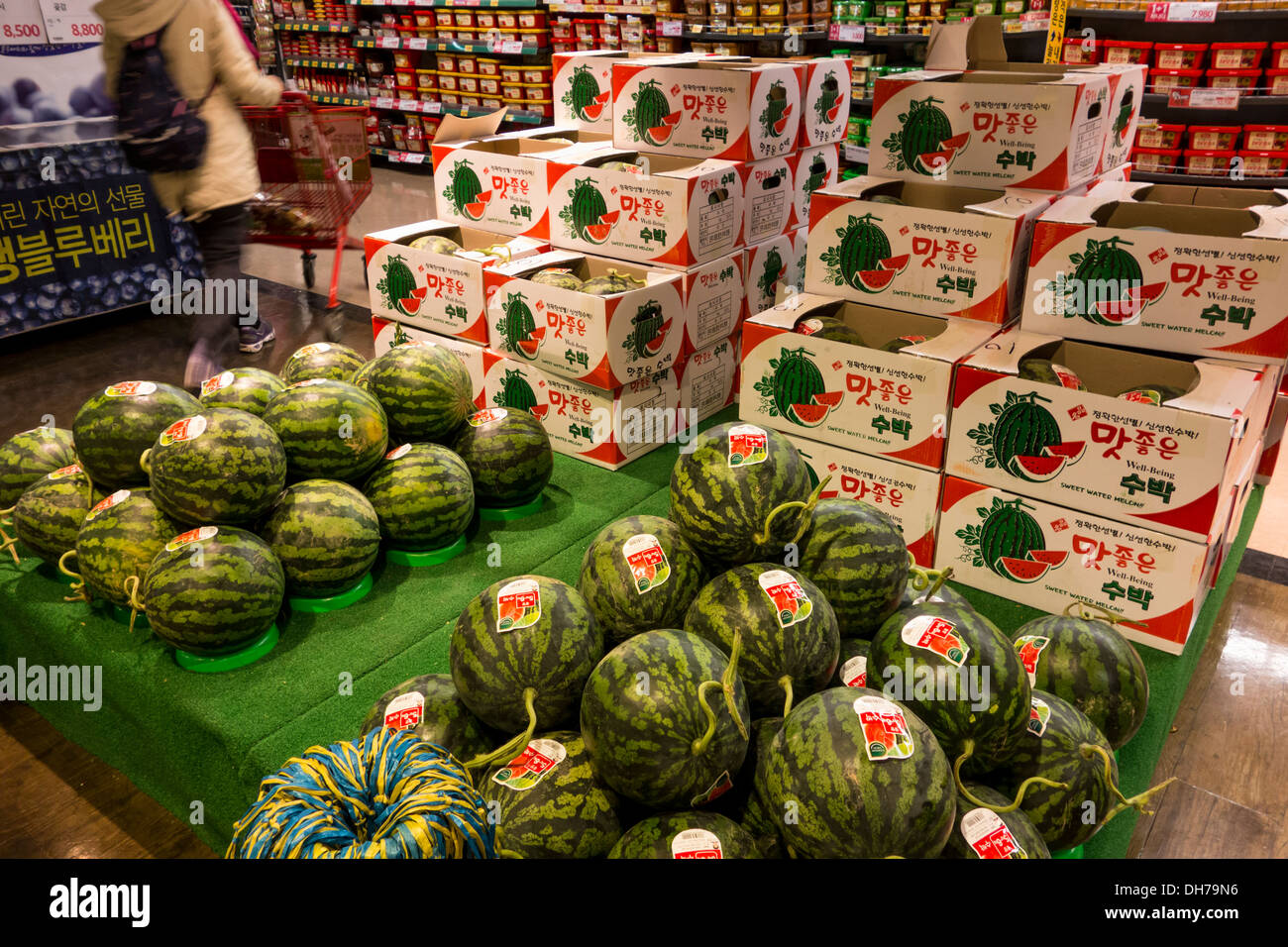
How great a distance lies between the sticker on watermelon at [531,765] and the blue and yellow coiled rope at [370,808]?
4.4 inches

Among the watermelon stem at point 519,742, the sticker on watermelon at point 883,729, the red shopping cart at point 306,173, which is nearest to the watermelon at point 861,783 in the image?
the sticker on watermelon at point 883,729

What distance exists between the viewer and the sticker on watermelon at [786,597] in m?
1.28

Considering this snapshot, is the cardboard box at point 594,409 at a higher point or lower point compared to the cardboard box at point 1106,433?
lower

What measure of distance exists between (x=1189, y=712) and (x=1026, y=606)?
1.41 feet

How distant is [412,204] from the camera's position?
7871mm

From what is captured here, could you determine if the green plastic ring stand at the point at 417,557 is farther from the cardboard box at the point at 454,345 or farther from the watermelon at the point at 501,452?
the cardboard box at the point at 454,345

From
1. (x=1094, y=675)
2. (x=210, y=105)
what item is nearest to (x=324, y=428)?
(x=1094, y=675)

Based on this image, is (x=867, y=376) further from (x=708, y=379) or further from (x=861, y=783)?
(x=861, y=783)

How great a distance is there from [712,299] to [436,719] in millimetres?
2120

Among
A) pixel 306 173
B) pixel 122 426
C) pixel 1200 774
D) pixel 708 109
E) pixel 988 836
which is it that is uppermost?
pixel 708 109

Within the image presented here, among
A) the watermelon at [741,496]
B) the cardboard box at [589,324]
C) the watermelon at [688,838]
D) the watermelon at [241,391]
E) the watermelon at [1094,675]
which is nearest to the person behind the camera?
the watermelon at [688,838]

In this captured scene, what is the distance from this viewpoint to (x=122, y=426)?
1.86 m

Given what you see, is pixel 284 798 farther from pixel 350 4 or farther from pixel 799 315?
pixel 350 4
